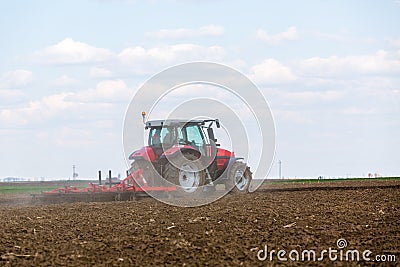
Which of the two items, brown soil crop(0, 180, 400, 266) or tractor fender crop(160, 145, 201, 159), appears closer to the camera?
brown soil crop(0, 180, 400, 266)

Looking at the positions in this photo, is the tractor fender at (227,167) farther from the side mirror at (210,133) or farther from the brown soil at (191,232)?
the brown soil at (191,232)

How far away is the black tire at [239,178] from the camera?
69.5 feet

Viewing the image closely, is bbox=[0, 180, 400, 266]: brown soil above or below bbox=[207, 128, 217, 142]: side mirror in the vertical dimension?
below

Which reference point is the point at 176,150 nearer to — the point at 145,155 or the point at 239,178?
the point at 145,155

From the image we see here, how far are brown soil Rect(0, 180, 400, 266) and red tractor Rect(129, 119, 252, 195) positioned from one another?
101 inches

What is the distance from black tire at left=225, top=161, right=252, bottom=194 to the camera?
2119 centimetres

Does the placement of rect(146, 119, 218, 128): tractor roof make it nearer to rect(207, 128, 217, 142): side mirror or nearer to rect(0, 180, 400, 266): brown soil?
rect(207, 128, 217, 142): side mirror

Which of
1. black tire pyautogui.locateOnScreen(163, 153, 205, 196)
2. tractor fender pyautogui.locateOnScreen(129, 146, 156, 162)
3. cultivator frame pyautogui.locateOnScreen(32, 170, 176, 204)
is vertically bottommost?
cultivator frame pyautogui.locateOnScreen(32, 170, 176, 204)

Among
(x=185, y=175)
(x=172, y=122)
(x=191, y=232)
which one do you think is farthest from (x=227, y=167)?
(x=191, y=232)

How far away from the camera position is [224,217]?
→ 13.8 m

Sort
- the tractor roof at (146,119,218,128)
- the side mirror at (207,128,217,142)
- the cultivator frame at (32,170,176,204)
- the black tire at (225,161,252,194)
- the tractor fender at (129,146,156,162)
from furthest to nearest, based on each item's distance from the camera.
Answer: the black tire at (225,161,252,194)
the side mirror at (207,128,217,142)
the tractor roof at (146,119,218,128)
the tractor fender at (129,146,156,162)
the cultivator frame at (32,170,176,204)

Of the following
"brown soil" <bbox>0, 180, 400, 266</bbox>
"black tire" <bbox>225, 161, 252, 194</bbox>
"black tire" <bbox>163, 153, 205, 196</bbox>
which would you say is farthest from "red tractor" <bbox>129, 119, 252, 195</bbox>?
"brown soil" <bbox>0, 180, 400, 266</bbox>

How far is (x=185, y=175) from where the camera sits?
20.0 m

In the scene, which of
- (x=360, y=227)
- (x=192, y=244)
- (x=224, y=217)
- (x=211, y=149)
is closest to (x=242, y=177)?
(x=211, y=149)
